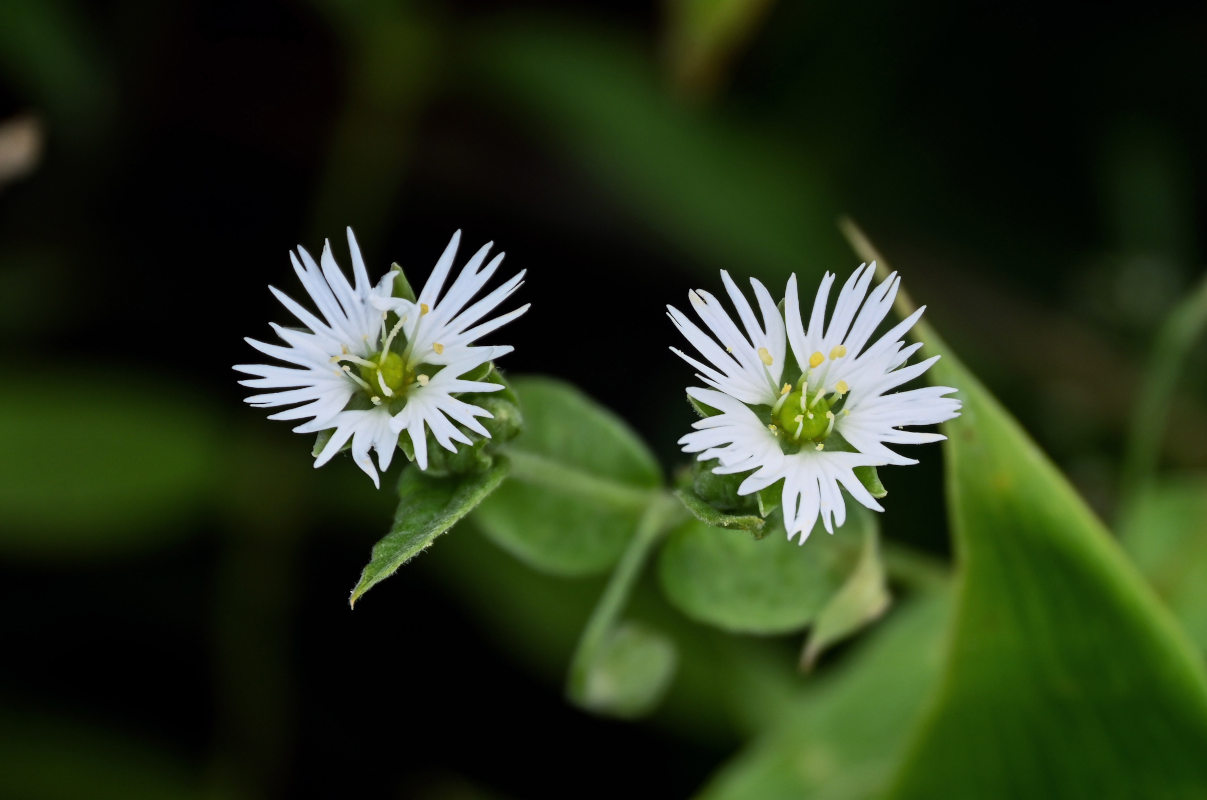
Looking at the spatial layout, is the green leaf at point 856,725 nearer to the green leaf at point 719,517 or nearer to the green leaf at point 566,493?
the green leaf at point 566,493

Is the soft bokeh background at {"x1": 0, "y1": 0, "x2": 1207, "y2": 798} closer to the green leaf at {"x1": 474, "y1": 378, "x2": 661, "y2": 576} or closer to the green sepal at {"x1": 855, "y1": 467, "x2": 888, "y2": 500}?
the green leaf at {"x1": 474, "y1": 378, "x2": 661, "y2": 576}

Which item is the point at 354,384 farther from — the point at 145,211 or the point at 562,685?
the point at 145,211

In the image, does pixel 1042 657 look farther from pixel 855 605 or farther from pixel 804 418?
pixel 804 418

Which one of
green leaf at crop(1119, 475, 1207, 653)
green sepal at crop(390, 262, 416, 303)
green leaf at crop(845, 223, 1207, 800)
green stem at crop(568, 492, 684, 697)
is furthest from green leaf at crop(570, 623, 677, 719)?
green leaf at crop(1119, 475, 1207, 653)

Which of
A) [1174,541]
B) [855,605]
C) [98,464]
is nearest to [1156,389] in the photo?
[1174,541]

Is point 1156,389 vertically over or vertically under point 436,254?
under

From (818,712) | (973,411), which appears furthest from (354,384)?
(818,712)
